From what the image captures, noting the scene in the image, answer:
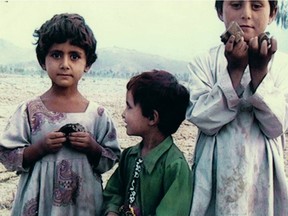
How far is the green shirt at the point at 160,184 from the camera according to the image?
1787 millimetres

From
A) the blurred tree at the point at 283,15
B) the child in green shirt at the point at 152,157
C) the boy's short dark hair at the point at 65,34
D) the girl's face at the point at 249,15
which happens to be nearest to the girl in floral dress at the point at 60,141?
the boy's short dark hair at the point at 65,34

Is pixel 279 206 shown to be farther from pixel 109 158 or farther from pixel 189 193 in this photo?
pixel 109 158

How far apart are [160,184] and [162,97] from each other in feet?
1.01

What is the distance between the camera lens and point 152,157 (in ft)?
6.16

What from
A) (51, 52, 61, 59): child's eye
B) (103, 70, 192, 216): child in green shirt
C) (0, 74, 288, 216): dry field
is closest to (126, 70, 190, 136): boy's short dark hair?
(103, 70, 192, 216): child in green shirt

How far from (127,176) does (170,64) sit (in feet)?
7.45

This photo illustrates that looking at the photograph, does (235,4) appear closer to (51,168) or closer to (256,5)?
(256,5)

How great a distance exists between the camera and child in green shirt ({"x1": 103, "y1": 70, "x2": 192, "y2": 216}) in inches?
72.1

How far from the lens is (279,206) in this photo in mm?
1795

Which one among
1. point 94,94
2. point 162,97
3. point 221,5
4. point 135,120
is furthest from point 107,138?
point 94,94

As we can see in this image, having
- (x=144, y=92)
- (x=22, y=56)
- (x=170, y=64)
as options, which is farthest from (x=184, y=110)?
(x=22, y=56)

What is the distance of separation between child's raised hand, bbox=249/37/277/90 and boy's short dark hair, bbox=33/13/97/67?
2.16 ft

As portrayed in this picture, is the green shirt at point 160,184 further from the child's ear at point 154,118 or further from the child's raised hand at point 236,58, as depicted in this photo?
the child's raised hand at point 236,58

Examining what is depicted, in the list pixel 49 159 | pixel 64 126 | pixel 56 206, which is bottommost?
pixel 56 206
